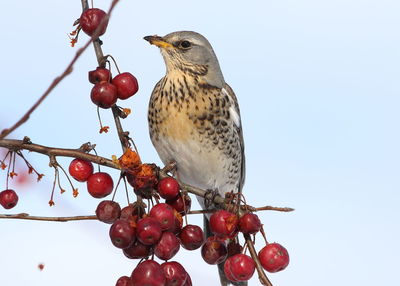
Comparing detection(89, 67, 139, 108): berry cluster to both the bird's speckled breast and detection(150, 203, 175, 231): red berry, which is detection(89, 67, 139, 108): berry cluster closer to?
detection(150, 203, 175, 231): red berry

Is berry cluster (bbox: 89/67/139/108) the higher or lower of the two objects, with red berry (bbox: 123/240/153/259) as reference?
higher

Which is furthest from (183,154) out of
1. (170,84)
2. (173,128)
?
(170,84)

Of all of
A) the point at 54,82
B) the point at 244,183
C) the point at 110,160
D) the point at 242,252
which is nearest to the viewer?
the point at 54,82

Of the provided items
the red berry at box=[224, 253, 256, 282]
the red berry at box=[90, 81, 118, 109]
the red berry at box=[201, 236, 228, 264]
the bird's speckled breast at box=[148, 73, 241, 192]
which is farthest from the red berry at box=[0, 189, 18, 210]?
the bird's speckled breast at box=[148, 73, 241, 192]

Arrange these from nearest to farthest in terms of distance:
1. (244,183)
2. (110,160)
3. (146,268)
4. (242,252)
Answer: (146,268) < (110,160) < (242,252) < (244,183)

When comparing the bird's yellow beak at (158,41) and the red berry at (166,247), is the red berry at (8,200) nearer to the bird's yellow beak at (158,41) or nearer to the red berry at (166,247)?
the red berry at (166,247)

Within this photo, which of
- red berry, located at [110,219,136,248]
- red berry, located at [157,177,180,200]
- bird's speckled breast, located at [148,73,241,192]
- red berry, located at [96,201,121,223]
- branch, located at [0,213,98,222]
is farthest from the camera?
bird's speckled breast, located at [148,73,241,192]

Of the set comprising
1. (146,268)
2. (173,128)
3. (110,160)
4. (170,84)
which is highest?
(170,84)

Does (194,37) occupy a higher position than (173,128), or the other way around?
(194,37)

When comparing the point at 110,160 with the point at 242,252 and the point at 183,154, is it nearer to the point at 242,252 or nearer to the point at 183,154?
the point at 242,252
